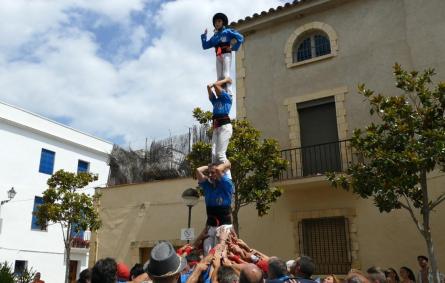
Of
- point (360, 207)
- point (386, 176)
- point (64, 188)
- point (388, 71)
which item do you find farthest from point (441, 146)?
point (64, 188)

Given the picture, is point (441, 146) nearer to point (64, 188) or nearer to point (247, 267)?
point (247, 267)

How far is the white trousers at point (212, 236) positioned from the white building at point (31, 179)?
65.0 feet

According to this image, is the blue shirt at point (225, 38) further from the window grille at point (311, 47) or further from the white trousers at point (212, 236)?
the window grille at point (311, 47)

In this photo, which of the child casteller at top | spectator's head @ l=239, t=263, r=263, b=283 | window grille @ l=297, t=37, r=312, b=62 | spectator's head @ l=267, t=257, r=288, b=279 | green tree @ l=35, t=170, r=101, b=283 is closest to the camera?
spectator's head @ l=239, t=263, r=263, b=283

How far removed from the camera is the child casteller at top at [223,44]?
6.88m

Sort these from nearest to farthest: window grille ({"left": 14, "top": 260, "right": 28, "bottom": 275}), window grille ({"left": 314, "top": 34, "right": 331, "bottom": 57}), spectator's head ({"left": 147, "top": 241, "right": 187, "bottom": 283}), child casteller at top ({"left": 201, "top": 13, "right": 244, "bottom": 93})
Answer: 1. spectator's head ({"left": 147, "top": 241, "right": 187, "bottom": 283})
2. child casteller at top ({"left": 201, "top": 13, "right": 244, "bottom": 93})
3. window grille ({"left": 314, "top": 34, "right": 331, "bottom": 57})
4. window grille ({"left": 14, "top": 260, "right": 28, "bottom": 275})

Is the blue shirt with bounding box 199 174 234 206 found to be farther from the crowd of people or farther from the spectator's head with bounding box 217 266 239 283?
the spectator's head with bounding box 217 266 239 283

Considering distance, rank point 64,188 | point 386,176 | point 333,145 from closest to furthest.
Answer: point 386,176 → point 333,145 → point 64,188

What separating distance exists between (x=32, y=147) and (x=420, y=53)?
67.2 ft

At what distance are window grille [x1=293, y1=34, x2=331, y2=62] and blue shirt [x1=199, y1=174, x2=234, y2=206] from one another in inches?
325

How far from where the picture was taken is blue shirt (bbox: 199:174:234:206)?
6316 mm

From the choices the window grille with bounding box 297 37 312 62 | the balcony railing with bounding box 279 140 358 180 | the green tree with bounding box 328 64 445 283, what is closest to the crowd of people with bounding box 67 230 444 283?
the green tree with bounding box 328 64 445 283

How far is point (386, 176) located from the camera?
819 centimetres

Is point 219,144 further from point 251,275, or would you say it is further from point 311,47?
point 311,47
